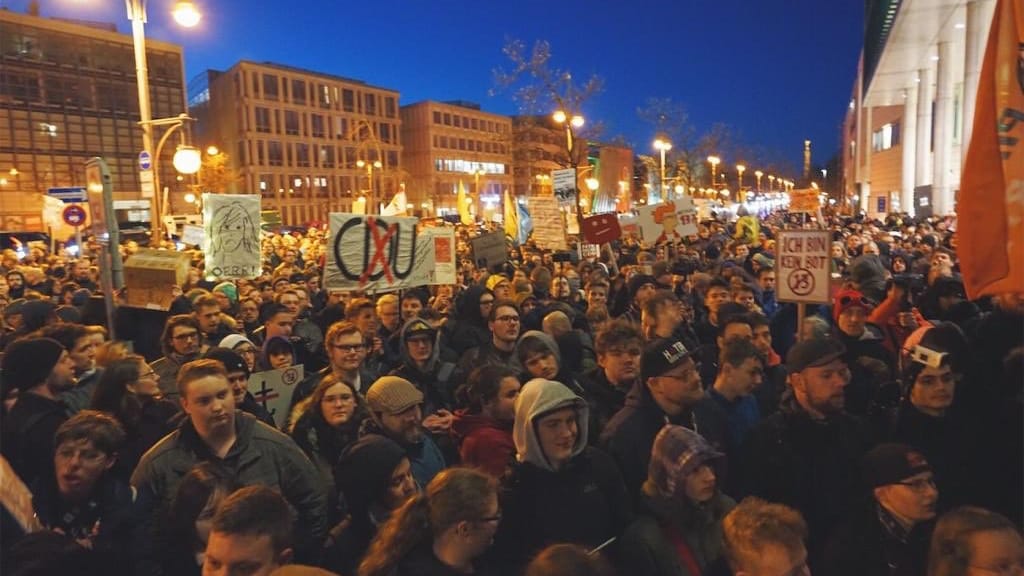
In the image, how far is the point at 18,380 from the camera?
13.9 ft

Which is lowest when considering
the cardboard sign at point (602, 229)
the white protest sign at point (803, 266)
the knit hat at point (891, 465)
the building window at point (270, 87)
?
the knit hat at point (891, 465)

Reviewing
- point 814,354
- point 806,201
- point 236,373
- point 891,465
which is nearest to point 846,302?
point 814,354

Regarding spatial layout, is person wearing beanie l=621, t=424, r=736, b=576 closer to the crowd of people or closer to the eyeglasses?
the crowd of people

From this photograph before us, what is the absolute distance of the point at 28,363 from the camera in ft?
13.9

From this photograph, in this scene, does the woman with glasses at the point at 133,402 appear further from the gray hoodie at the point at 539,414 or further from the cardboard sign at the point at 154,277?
the cardboard sign at the point at 154,277

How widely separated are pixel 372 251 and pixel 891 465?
617 cm

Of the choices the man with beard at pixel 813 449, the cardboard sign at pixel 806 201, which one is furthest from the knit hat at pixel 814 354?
the cardboard sign at pixel 806 201

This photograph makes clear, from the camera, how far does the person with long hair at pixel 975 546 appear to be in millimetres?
2336

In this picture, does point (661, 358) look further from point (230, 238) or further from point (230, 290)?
point (230, 290)

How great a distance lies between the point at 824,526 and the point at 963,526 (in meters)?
0.98

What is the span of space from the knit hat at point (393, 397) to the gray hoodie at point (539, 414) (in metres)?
0.72

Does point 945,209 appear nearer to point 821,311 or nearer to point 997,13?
point 821,311

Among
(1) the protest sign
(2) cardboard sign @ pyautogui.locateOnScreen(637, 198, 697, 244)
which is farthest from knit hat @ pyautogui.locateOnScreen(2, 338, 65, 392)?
(2) cardboard sign @ pyautogui.locateOnScreen(637, 198, 697, 244)

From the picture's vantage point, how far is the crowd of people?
8.21 feet
